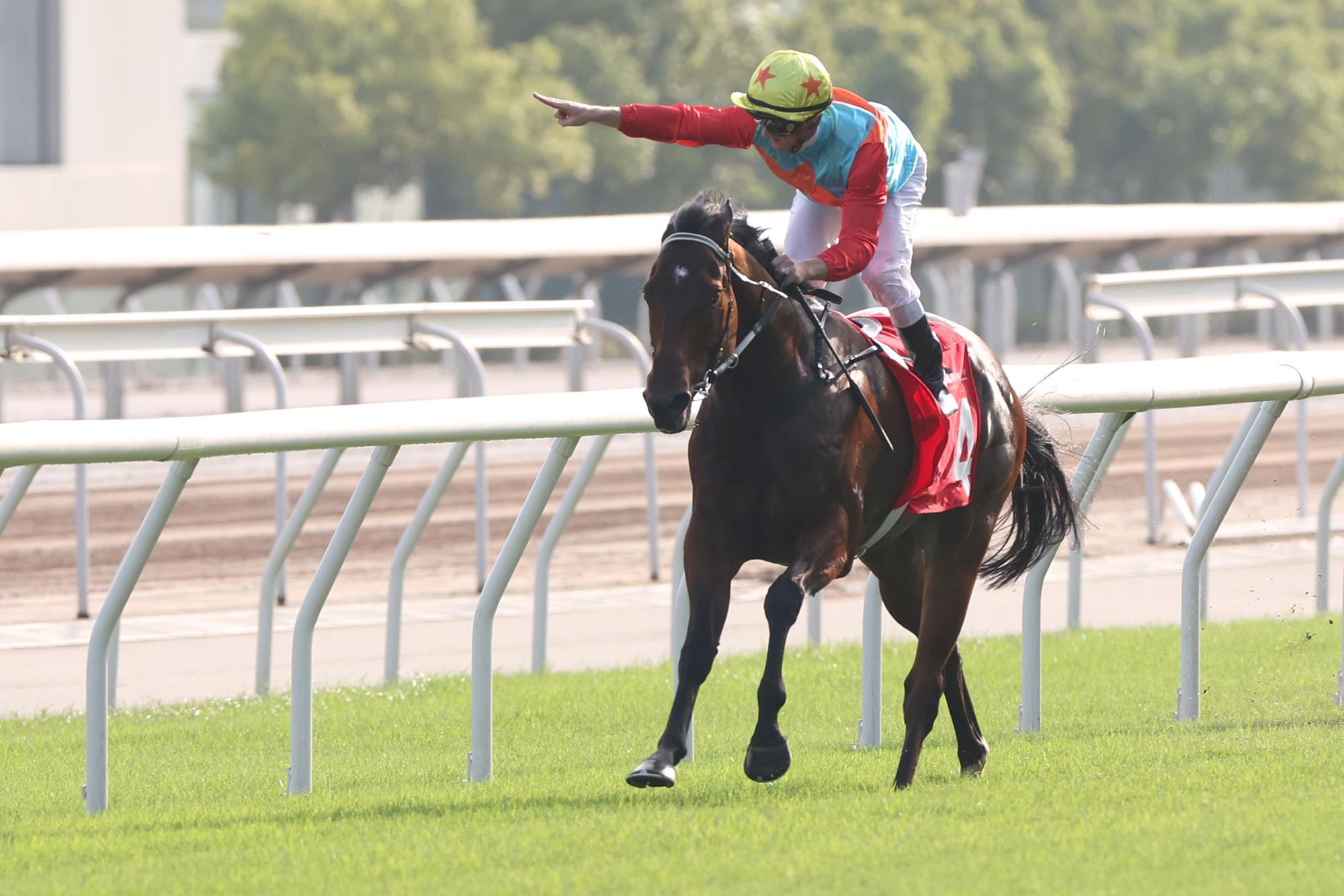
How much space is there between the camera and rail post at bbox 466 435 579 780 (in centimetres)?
536

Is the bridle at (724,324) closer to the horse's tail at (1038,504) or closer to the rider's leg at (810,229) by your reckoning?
the rider's leg at (810,229)

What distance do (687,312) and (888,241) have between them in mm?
910

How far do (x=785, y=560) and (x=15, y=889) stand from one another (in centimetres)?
182

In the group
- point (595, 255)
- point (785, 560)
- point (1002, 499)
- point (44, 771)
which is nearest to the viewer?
point (785, 560)

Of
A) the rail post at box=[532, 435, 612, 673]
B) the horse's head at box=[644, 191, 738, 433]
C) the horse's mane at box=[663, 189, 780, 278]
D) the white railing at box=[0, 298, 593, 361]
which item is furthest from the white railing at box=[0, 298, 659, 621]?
the horse's head at box=[644, 191, 738, 433]

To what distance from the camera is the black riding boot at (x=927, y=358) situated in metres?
5.28

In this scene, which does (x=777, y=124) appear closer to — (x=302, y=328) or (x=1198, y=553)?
(x=1198, y=553)

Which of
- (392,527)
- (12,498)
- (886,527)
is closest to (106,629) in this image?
(886,527)

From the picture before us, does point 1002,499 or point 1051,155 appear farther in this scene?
point 1051,155

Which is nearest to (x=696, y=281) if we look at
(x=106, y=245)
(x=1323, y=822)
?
(x=1323, y=822)

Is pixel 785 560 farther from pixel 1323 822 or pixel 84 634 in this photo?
pixel 84 634

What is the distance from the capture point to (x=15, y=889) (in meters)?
3.94

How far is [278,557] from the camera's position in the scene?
7.14 meters

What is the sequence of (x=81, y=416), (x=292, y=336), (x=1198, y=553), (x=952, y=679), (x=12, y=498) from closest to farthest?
(x=952, y=679), (x=1198, y=553), (x=12, y=498), (x=81, y=416), (x=292, y=336)
